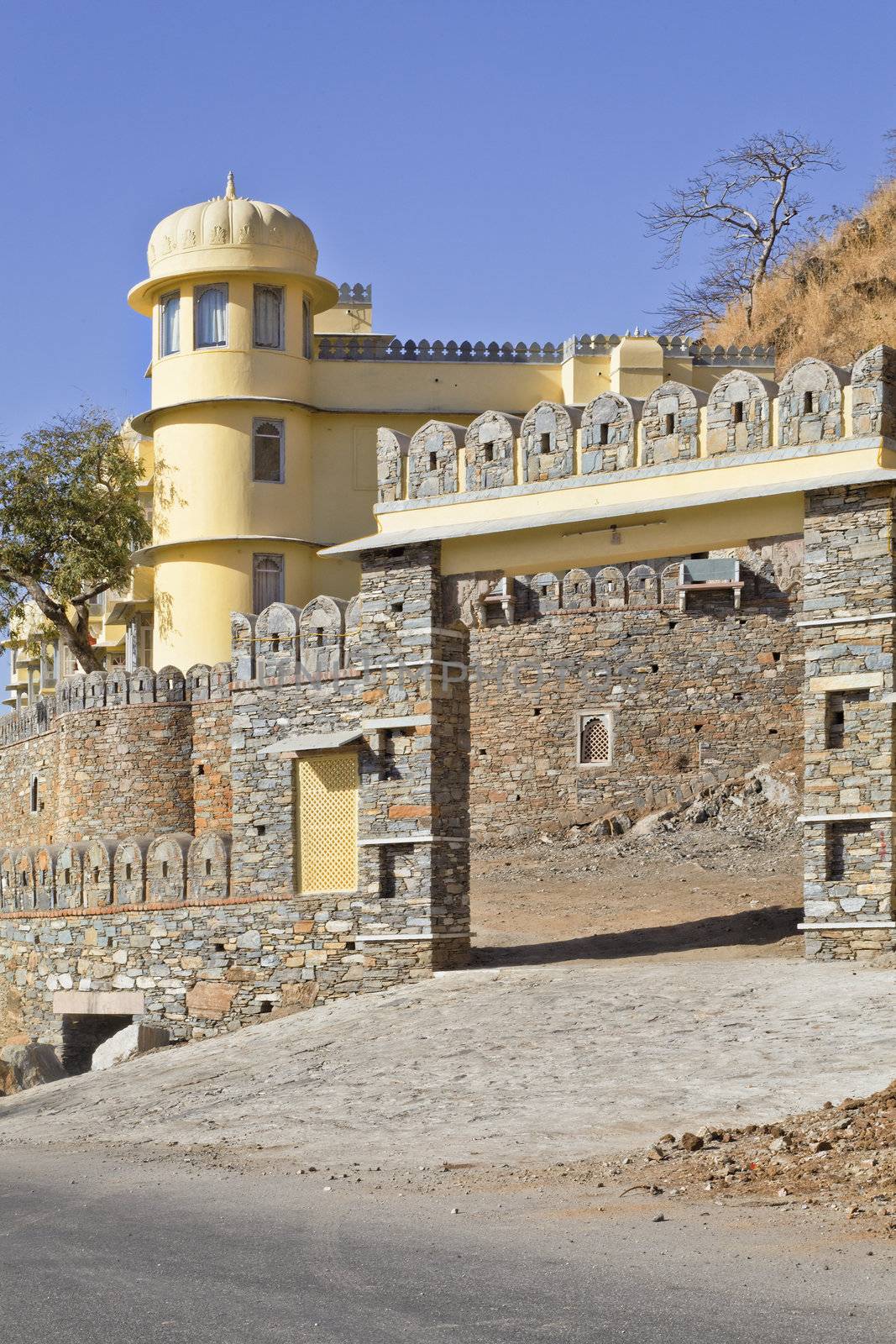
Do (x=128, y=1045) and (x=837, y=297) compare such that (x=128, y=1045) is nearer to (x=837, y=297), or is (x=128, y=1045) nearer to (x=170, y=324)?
(x=170, y=324)

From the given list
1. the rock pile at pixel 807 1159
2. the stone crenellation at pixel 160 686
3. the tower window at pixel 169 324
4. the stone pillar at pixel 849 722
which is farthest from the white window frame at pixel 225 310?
the rock pile at pixel 807 1159

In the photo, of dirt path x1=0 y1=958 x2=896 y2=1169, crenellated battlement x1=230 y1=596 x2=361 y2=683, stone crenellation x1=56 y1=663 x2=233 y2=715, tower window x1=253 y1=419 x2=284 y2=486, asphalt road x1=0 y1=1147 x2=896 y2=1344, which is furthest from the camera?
tower window x1=253 y1=419 x2=284 y2=486

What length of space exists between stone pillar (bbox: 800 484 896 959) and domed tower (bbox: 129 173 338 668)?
1247 cm

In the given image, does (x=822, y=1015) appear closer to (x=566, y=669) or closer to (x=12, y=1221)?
(x=12, y=1221)

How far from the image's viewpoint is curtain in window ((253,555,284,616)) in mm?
25922

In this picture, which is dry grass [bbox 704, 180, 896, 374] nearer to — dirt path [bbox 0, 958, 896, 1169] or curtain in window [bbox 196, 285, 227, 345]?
curtain in window [bbox 196, 285, 227, 345]

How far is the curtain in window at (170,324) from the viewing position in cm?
2623

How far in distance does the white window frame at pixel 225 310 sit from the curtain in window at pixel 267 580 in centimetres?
322

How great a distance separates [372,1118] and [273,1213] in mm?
3021

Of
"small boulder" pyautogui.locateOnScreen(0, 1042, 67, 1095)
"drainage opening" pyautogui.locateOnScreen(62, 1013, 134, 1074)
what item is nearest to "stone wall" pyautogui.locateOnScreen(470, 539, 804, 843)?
"drainage opening" pyautogui.locateOnScreen(62, 1013, 134, 1074)

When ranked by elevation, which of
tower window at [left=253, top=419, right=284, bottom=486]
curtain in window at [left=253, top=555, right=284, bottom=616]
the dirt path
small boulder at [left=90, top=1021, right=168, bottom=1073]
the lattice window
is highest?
tower window at [left=253, top=419, right=284, bottom=486]

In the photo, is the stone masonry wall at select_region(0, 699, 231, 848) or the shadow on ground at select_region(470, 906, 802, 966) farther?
the stone masonry wall at select_region(0, 699, 231, 848)

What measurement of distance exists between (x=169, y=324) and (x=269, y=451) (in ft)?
8.30

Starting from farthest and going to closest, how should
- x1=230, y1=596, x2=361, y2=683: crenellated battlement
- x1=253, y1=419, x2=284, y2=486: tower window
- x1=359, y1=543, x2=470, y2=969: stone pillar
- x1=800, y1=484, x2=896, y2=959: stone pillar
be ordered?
x1=253, y1=419, x2=284, y2=486: tower window
x1=230, y1=596, x2=361, y2=683: crenellated battlement
x1=359, y1=543, x2=470, y2=969: stone pillar
x1=800, y1=484, x2=896, y2=959: stone pillar
